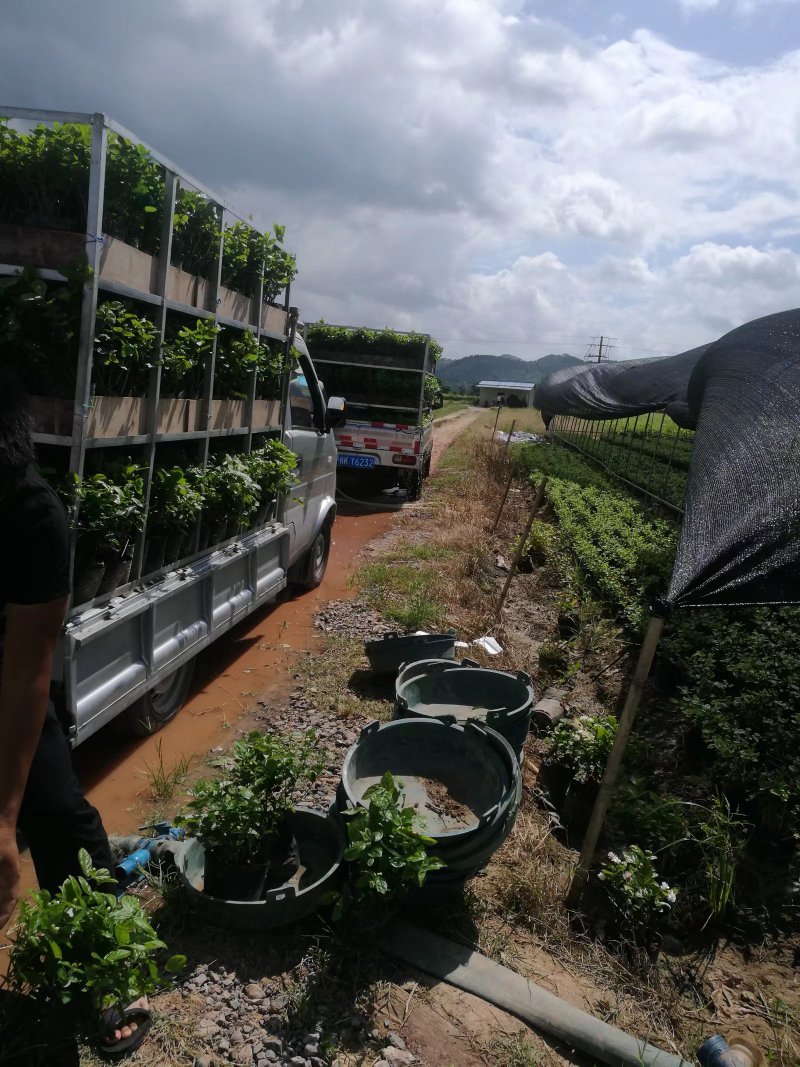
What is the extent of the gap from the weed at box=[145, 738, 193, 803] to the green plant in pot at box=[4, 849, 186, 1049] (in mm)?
1835

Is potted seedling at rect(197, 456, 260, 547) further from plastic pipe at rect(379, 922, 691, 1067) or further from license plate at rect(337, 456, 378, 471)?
license plate at rect(337, 456, 378, 471)

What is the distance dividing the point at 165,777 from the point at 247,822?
1457 millimetres

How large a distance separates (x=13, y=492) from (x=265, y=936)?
198cm

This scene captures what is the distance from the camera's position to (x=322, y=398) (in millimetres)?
6918

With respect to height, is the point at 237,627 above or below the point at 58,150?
below

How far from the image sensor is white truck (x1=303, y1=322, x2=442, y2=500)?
527 inches

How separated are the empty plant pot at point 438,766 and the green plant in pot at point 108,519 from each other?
1.39m

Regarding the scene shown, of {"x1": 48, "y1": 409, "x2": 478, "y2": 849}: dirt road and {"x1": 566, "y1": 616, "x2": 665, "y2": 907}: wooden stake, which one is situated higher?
{"x1": 566, "y1": 616, "x2": 665, "y2": 907}: wooden stake

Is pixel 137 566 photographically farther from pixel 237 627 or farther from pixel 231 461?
pixel 237 627

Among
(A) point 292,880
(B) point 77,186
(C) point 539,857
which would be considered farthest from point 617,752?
(B) point 77,186

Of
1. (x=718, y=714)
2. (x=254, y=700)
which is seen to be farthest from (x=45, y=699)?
(x=718, y=714)

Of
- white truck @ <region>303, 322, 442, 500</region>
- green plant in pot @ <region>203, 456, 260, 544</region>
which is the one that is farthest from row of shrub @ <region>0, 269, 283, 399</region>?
Result: white truck @ <region>303, 322, 442, 500</region>

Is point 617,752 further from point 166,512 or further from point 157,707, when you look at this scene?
point 157,707

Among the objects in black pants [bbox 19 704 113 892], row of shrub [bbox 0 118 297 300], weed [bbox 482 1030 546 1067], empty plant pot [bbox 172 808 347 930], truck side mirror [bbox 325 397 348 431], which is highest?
row of shrub [bbox 0 118 297 300]
